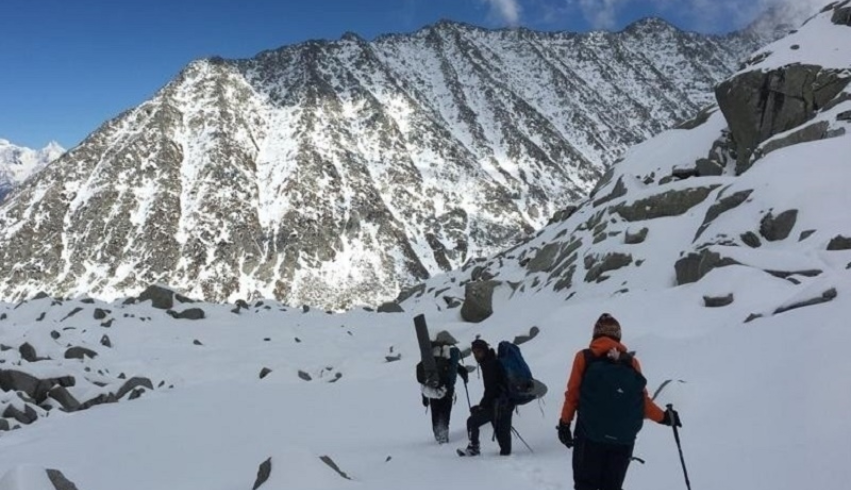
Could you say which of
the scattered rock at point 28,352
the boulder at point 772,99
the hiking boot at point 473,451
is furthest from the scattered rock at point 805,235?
the scattered rock at point 28,352

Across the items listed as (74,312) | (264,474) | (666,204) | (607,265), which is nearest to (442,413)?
(264,474)

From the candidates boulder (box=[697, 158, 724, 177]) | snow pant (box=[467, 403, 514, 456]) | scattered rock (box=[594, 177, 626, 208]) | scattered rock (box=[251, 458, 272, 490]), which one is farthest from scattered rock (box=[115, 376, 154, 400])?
boulder (box=[697, 158, 724, 177])

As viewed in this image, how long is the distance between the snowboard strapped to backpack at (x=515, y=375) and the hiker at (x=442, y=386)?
1739mm

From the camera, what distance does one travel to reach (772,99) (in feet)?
105

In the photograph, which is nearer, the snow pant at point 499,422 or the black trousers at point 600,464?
the black trousers at point 600,464

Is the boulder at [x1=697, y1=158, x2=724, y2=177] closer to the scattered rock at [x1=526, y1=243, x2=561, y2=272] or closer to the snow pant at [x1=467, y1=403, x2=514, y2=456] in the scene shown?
the scattered rock at [x1=526, y1=243, x2=561, y2=272]

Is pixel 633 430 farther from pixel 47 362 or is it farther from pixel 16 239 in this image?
pixel 16 239

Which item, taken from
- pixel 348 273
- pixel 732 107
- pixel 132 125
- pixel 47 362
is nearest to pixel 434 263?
pixel 348 273

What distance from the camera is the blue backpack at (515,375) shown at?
961 cm

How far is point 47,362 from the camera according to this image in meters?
21.3

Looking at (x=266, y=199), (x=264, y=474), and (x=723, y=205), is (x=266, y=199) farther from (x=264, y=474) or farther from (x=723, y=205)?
(x=264, y=474)

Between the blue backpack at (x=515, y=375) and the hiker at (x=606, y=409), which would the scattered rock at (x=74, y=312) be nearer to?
the blue backpack at (x=515, y=375)

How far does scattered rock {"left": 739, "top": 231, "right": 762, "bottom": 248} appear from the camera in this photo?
19.7m

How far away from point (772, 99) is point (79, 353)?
113ft
